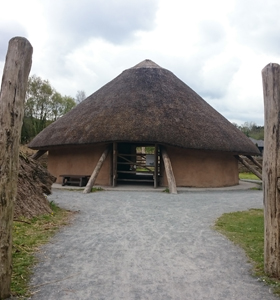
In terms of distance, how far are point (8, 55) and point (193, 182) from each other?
11.5 m

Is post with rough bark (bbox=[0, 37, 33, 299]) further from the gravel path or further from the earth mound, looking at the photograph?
the earth mound

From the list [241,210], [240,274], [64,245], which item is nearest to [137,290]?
[240,274]

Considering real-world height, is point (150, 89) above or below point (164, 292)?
above

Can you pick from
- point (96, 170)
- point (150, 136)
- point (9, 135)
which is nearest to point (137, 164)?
point (150, 136)

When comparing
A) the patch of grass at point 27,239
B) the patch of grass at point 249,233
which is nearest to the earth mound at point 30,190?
the patch of grass at point 27,239

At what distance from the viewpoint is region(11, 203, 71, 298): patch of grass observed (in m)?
3.23

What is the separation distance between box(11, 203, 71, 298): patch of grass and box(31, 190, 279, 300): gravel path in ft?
0.42

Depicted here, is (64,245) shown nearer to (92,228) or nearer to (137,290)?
(92,228)

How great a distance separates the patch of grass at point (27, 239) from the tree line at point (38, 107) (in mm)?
25691

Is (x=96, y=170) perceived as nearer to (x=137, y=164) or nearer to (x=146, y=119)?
(x=137, y=164)

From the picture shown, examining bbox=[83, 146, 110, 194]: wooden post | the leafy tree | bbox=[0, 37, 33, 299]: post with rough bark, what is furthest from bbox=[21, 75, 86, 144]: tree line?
bbox=[0, 37, 33, 299]: post with rough bark

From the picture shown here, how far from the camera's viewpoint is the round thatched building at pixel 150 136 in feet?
42.4

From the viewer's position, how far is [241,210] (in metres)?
8.30

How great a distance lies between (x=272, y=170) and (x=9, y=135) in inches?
109
